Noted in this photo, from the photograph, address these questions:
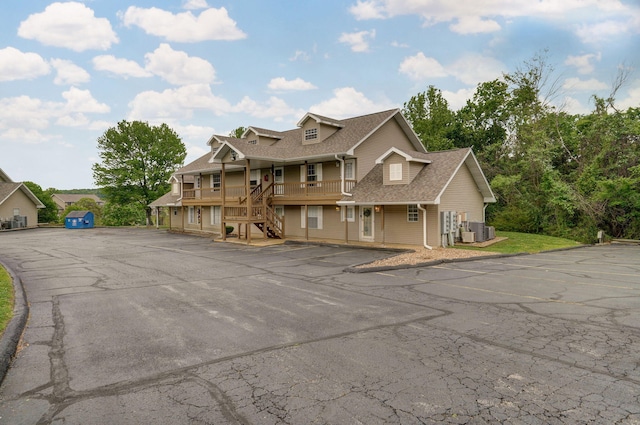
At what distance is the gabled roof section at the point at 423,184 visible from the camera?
19.8 metres

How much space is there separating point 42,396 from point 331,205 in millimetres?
20636

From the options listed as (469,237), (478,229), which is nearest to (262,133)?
(469,237)

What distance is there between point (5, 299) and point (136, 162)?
4335cm

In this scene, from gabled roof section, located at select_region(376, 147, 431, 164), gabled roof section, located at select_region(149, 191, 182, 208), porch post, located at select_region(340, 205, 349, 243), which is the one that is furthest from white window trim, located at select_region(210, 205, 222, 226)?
gabled roof section, located at select_region(376, 147, 431, 164)

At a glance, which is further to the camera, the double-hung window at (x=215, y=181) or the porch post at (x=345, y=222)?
the double-hung window at (x=215, y=181)

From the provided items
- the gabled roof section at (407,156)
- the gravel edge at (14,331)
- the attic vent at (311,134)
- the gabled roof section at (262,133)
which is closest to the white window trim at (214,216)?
the gabled roof section at (262,133)

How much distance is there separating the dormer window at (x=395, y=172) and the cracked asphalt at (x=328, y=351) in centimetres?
973

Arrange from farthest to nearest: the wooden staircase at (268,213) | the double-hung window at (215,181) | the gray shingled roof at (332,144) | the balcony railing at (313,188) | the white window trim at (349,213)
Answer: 1. the double-hung window at (215,181)
2. the wooden staircase at (268,213)
3. the white window trim at (349,213)
4. the gray shingled roof at (332,144)
5. the balcony railing at (313,188)

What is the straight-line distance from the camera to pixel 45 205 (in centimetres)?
5444

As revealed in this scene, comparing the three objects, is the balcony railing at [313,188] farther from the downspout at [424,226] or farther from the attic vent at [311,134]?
the downspout at [424,226]

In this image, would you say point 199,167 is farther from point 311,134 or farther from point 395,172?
point 395,172

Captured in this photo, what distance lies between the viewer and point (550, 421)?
4105mm

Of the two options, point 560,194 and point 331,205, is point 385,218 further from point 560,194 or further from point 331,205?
point 560,194

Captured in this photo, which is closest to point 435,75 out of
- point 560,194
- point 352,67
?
point 352,67
